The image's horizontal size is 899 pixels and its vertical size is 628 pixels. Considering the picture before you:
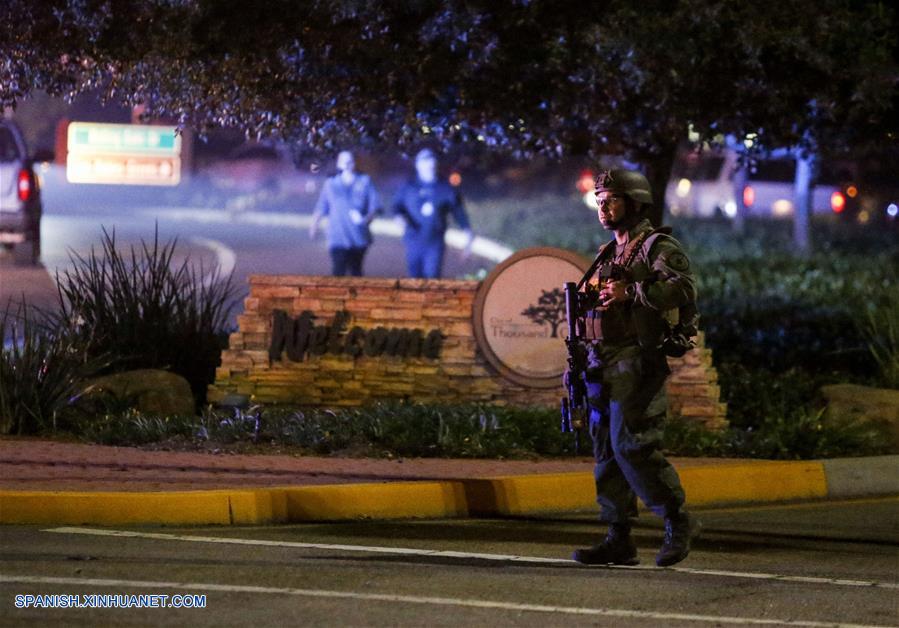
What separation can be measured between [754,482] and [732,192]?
109ft

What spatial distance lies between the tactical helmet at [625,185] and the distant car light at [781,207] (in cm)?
3419

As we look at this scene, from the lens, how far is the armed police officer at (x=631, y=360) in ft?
23.8

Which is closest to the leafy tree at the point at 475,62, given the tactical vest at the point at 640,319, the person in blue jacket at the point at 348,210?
the person in blue jacket at the point at 348,210

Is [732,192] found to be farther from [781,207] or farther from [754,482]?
[754,482]

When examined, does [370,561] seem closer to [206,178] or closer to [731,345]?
[731,345]

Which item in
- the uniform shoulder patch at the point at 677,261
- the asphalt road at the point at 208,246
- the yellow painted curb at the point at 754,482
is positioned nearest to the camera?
the uniform shoulder patch at the point at 677,261

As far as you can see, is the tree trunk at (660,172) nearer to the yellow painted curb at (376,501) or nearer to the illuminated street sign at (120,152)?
the illuminated street sign at (120,152)

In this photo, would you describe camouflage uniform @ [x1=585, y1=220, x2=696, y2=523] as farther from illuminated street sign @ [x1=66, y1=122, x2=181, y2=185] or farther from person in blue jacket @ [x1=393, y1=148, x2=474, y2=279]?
person in blue jacket @ [x1=393, y1=148, x2=474, y2=279]

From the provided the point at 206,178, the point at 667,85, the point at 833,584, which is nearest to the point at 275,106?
the point at 667,85

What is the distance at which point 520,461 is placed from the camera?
34.0 feet

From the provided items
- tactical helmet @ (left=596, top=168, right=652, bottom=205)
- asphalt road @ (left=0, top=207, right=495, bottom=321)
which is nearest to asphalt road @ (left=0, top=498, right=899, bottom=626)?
tactical helmet @ (left=596, top=168, right=652, bottom=205)

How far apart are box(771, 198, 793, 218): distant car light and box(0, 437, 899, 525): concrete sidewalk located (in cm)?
3088

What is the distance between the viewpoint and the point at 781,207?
41.2m

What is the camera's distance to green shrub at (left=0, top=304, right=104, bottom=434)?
1095 centimetres
